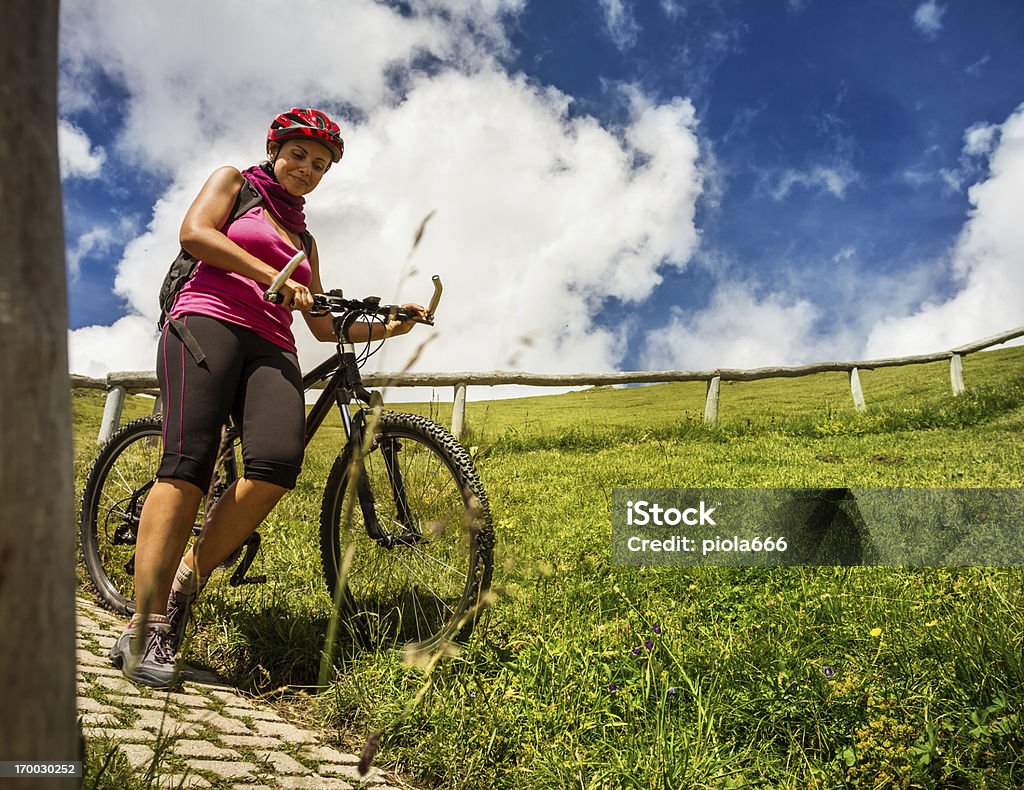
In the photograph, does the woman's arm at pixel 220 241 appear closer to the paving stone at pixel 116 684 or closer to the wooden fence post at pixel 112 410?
the paving stone at pixel 116 684

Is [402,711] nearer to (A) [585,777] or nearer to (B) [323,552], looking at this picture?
(A) [585,777]

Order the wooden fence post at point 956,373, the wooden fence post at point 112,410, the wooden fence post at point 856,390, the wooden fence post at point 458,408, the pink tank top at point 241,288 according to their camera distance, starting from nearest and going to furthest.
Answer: the pink tank top at point 241,288
the wooden fence post at point 458,408
the wooden fence post at point 112,410
the wooden fence post at point 856,390
the wooden fence post at point 956,373

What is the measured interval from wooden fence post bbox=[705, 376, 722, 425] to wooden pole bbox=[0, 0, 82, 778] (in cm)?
1356

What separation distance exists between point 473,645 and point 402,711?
1.52 feet

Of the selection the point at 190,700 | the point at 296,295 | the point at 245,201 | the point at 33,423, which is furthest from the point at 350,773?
the point at 245,201

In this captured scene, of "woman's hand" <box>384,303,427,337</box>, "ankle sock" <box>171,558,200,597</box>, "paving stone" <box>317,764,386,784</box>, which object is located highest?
"woman's hand" <box>384,303,427,337</box>

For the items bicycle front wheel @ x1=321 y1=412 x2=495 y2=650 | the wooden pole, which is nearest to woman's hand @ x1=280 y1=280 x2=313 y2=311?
bicycle front wheel @ x1=321 y1=412 x2=495 y2=650

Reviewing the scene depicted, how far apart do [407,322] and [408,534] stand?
1094 millimetres

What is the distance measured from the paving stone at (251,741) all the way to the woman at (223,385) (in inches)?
24.3

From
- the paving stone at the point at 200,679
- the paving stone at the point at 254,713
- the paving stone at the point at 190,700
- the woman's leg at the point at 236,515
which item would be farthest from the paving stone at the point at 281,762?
the woman's leg at the point at 236,515

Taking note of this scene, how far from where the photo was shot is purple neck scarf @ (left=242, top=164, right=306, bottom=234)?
366 centimetres

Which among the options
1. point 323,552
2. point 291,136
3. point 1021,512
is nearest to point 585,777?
point 323,552

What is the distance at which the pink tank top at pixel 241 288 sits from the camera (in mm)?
3492

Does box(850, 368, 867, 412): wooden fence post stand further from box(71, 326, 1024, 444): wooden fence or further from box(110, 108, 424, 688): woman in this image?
box(110, 108, 424, 688): woman
